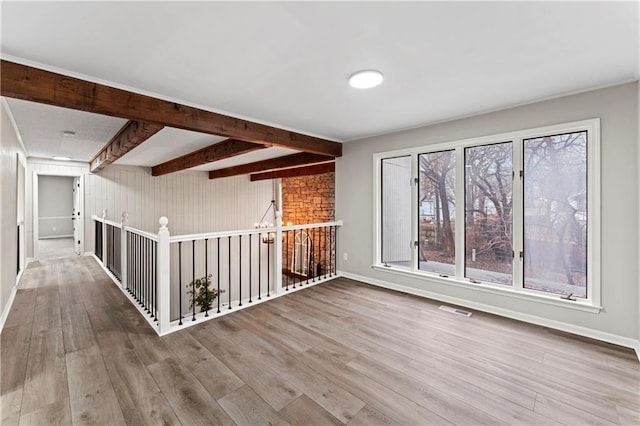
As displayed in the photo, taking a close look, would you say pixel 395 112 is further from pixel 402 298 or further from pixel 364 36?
pixel 402 298

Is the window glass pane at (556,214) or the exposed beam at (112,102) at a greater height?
the exposed beam at (112,102)

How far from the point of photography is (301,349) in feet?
7.93

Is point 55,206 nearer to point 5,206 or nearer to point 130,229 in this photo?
point 130,229

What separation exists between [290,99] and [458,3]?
1.68 metres

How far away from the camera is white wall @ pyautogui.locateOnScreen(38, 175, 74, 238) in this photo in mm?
9336

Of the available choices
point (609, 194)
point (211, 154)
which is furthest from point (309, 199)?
point (609, 194)

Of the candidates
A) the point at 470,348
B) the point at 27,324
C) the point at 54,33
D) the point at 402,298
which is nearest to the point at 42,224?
the point at 27,324

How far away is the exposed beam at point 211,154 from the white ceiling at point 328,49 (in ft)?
3.63

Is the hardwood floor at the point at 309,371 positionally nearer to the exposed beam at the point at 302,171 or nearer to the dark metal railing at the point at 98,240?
the dark metal railing at the point at 98,240

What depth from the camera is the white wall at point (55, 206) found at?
934 centimetres

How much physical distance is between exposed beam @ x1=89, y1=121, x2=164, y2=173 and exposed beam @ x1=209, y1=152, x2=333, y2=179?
8.48ft

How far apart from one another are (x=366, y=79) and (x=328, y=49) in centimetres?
53

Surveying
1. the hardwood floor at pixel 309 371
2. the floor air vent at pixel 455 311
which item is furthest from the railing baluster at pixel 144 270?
the floor air vent at pixel 455 311

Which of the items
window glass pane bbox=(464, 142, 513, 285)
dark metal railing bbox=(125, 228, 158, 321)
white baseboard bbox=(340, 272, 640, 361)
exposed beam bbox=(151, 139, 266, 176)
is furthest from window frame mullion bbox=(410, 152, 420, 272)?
dark metal railing bbox=(125, 228, 158, 321)
